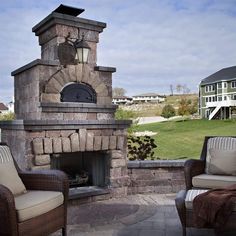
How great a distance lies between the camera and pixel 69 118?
4.57 meters

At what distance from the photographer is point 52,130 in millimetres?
4305

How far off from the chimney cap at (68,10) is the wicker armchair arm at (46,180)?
250 cm

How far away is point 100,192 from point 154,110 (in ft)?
58.7

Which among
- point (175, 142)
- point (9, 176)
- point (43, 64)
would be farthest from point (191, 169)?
point (175, 142)

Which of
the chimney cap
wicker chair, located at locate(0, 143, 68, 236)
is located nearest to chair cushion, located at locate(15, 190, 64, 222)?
wicker chair, located at locate(0, 143, 68, 236)

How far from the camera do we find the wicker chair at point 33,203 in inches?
101

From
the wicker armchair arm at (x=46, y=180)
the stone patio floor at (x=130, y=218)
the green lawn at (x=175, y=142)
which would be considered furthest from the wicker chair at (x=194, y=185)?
the green lawn at (x=175, y=142)

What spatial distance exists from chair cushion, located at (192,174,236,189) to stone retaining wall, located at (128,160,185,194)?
121cm

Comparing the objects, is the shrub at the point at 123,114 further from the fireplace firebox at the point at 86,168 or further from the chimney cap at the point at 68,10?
the chimney cap at the point at 68,10

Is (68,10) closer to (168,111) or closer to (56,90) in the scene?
(56,90)

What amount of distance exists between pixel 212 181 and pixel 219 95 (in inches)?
1094

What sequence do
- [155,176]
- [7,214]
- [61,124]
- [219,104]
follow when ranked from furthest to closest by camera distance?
1. [219,104]
2. [155,176]
3. [61,124]
4. [7,214]

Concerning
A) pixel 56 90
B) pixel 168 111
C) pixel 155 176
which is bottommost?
pixel 155 176

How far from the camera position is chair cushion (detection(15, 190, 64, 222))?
2.66 metres
